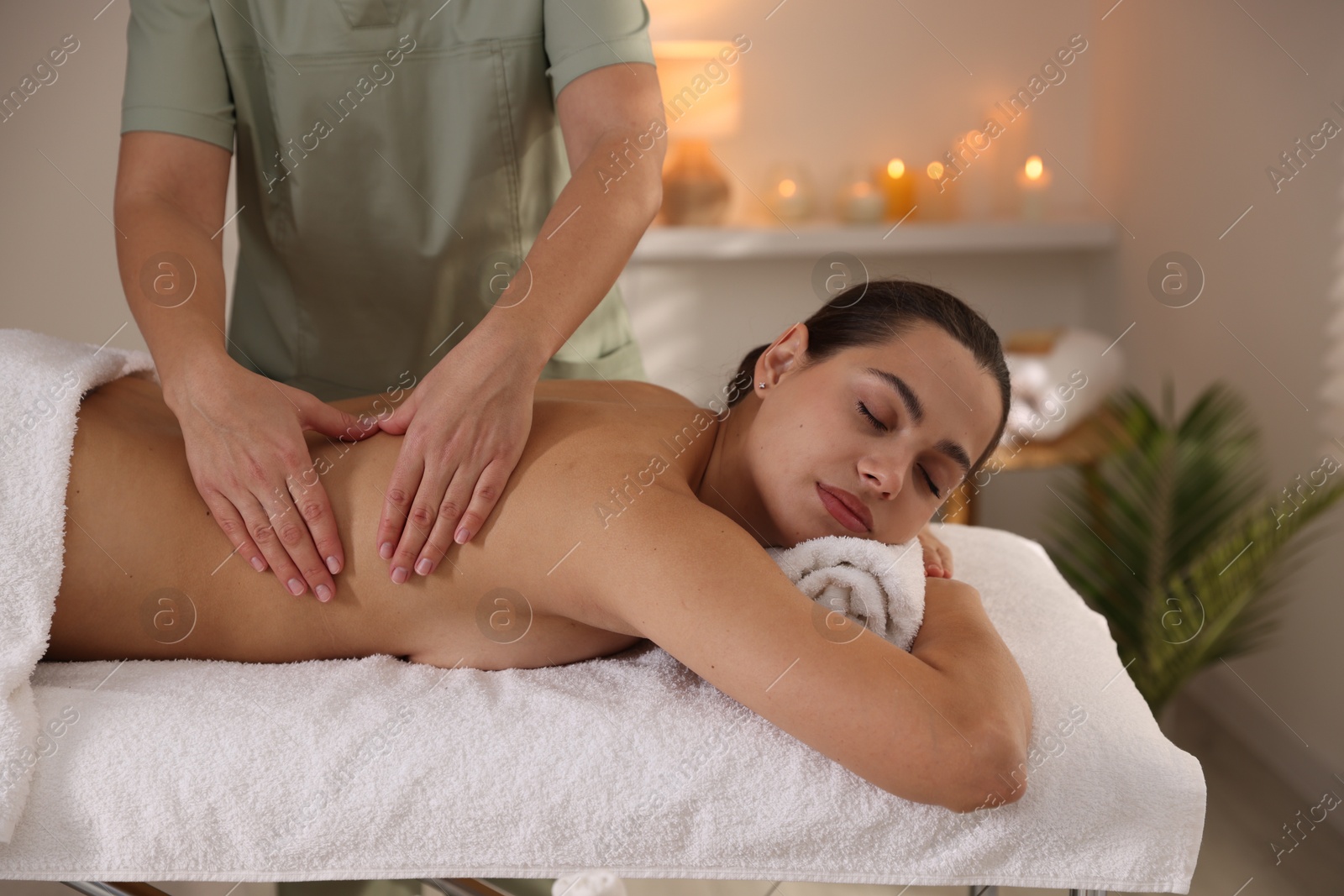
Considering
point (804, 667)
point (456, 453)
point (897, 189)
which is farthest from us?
point (897, 189)

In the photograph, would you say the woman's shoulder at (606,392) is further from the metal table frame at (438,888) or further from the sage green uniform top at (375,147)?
the metal table frame at (438,888)

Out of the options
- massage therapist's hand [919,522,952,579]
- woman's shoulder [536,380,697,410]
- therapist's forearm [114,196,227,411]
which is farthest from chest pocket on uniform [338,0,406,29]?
massage therapist's hand [919,522,952,579]

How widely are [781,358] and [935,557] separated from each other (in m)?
0.30

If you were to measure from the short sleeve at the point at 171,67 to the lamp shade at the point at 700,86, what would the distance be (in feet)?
5.64

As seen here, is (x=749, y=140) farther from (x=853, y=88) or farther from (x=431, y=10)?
(x=431, y=10)

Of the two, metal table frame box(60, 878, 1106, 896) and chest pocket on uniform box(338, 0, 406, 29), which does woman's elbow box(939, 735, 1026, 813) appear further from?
chest pocket on uniform box(338, 0, 406, 29)

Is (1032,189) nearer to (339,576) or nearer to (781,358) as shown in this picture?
(781,358)

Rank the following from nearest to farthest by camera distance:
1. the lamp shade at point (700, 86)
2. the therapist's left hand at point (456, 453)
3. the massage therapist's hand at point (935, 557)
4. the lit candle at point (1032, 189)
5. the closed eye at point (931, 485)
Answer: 1. the therapist's left hand at point (456, 453)
2. the closed eye at point (931, 485)
3. the massage therapist's hand at point (935, 557)
4. the lamp shade at point (700, 86)
5. the lit candle at point (1032, 189)

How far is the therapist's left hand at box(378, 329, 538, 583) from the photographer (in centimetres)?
97

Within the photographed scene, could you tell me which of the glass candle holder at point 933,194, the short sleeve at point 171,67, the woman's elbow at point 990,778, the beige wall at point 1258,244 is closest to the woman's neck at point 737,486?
the woman's elbow at point 990,778

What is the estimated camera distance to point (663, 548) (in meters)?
0.90

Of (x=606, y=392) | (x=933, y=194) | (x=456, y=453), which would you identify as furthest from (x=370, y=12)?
(x=933, y=194)

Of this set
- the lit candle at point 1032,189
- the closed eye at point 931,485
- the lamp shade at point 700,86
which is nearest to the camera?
the closed eye at point 931,485

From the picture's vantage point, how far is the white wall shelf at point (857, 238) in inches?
115
